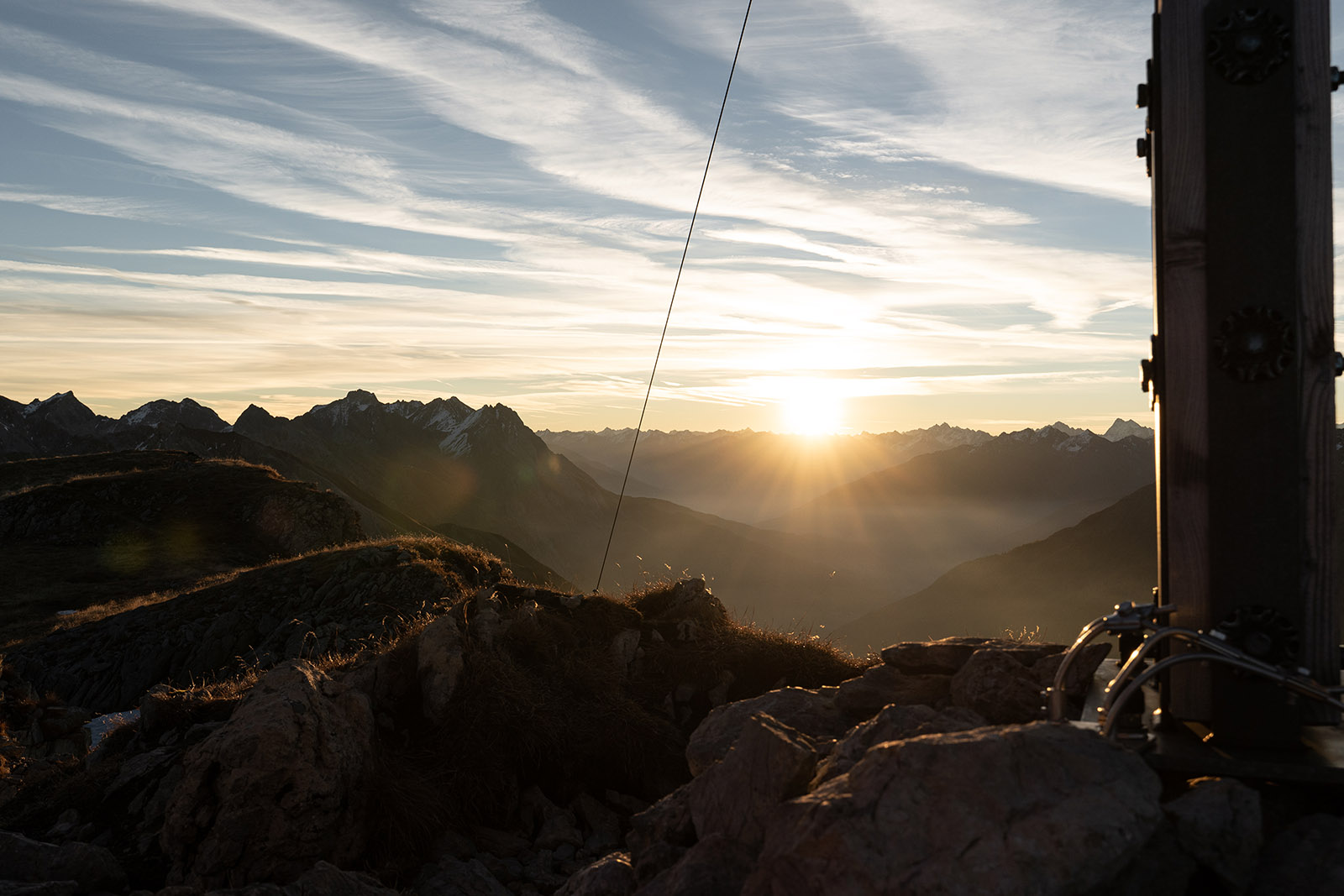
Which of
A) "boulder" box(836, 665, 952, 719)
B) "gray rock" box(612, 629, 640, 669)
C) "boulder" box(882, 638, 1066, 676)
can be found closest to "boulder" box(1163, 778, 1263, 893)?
"boulder" box(836, 665, 952, 719)

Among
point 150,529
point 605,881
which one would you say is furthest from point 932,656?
point 150,529

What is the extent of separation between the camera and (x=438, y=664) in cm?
730

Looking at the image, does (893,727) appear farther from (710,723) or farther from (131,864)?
(131,864)

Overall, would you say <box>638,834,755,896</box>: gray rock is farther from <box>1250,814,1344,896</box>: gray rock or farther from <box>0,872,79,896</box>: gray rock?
<box>0,872,79,896</box>: gray rock

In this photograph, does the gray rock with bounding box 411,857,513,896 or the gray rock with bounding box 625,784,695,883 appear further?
the gray rock with bounding box 411,857,513,896

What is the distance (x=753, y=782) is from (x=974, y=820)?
1277 millimetres

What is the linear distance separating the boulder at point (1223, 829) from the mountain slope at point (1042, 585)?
141m

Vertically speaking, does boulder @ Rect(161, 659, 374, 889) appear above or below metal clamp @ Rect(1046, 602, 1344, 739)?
below

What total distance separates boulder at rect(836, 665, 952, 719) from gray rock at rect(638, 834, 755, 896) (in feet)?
8.42

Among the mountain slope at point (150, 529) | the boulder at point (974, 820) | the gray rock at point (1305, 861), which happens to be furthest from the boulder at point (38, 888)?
the mountain slope at point (150, 529)

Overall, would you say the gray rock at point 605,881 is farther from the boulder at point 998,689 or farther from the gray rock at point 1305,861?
the gray rock at point 1305,861

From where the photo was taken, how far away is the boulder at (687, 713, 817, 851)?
3.70 meters

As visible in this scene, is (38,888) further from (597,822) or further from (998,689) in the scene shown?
(998,689)

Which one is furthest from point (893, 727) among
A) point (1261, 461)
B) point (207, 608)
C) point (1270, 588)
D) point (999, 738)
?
point (207, 608)
